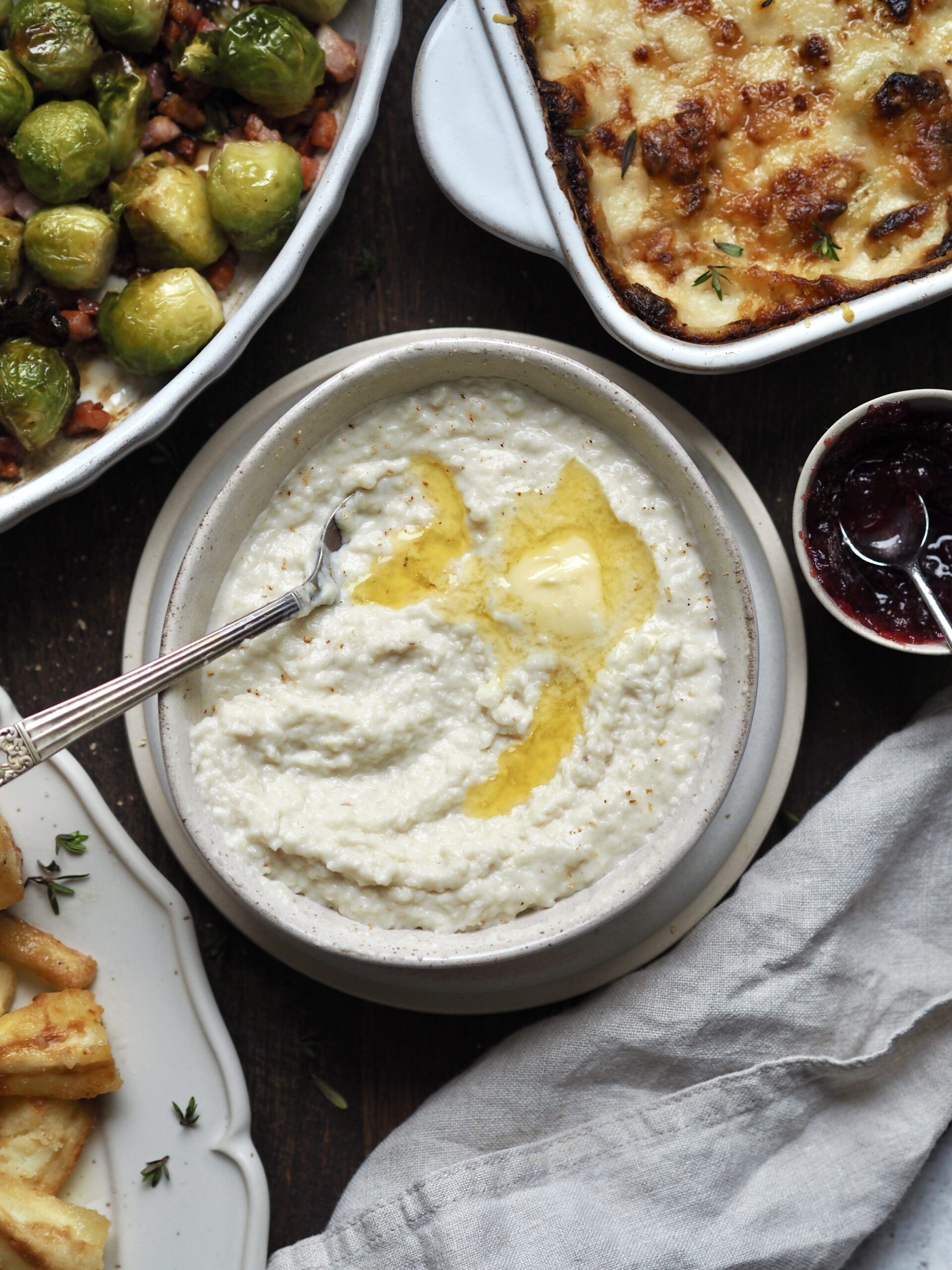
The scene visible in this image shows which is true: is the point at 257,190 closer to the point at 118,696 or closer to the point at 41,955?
the point at 118,696

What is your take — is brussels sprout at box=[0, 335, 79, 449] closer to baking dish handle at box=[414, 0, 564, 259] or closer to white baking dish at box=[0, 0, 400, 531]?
white baking dish at box=[0, 0, 400, 531]

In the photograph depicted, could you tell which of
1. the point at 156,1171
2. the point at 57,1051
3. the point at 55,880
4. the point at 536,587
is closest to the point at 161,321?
the point at 536,587

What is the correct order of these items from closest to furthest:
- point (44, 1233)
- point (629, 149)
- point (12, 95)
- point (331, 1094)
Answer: point (44, 1233) → point (629, 149) → point (12, 95) → point (331, 1094)

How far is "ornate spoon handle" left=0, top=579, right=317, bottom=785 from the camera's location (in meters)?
2.35

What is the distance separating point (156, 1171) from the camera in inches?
113

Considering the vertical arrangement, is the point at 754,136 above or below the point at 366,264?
above

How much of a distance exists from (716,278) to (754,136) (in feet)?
1.35

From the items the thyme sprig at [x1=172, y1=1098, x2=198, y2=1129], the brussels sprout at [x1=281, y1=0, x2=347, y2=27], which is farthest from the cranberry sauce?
the thyme sprig at [x1=172, y1=1098, x2=198, y2=1129]

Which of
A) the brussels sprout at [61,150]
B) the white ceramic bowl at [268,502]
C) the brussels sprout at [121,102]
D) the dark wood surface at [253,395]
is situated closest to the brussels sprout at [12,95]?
the brussels sprout at [61,150]

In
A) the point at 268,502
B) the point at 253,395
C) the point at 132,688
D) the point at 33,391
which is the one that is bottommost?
the point at 132,688

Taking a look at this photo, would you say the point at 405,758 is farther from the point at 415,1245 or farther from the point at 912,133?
the point at 912,133

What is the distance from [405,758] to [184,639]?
628 mm

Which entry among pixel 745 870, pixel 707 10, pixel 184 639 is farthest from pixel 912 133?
pixel 184 639

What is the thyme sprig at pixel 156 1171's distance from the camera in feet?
9.44
